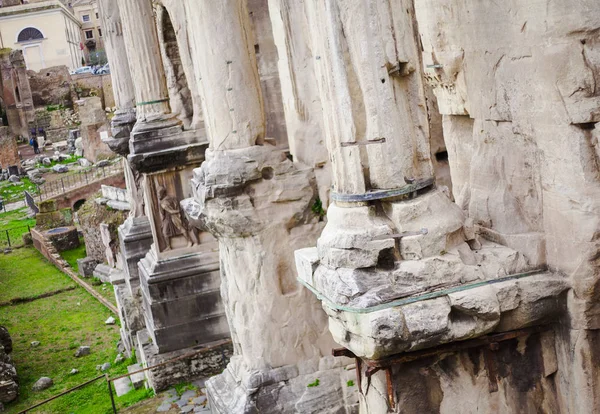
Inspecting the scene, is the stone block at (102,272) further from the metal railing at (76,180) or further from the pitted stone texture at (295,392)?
the pitted stone texture at (295,392)

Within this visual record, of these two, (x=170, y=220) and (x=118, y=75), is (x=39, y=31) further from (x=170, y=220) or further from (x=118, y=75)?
(x=170, y=220)

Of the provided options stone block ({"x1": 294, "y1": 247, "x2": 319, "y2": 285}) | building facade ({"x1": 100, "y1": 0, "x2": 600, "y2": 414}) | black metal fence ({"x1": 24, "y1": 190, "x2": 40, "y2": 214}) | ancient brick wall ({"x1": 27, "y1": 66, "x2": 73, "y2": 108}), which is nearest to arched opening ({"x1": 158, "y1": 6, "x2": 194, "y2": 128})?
building facade ({"x1": 100, "y1": 0, "x2": 600, "y2": 414})

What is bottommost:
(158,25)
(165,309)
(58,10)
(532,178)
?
(165,309)

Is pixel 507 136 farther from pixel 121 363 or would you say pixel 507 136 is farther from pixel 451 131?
pixel 121 363

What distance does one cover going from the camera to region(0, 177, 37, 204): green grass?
Answer: 28.8 meters

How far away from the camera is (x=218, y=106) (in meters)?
6.09

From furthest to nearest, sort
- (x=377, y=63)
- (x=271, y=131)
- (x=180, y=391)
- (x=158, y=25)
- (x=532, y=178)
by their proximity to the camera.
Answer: (x=158, y=25) < (x=180, y=391) < (x=271, y=131) < (x=532, y=178) < (x=377, y=63)

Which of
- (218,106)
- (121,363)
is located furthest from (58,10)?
(218,106)

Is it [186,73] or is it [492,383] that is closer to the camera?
[492,383]

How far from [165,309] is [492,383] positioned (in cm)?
516

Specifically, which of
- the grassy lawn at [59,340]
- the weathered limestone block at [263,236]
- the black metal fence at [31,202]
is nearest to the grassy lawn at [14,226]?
the black metal fence at [31,202]

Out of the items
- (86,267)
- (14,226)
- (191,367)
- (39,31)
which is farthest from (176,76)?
(39,31)

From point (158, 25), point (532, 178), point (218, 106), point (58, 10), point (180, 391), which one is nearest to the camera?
point (532, 178)

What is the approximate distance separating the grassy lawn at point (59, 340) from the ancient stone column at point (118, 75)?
286 cm
